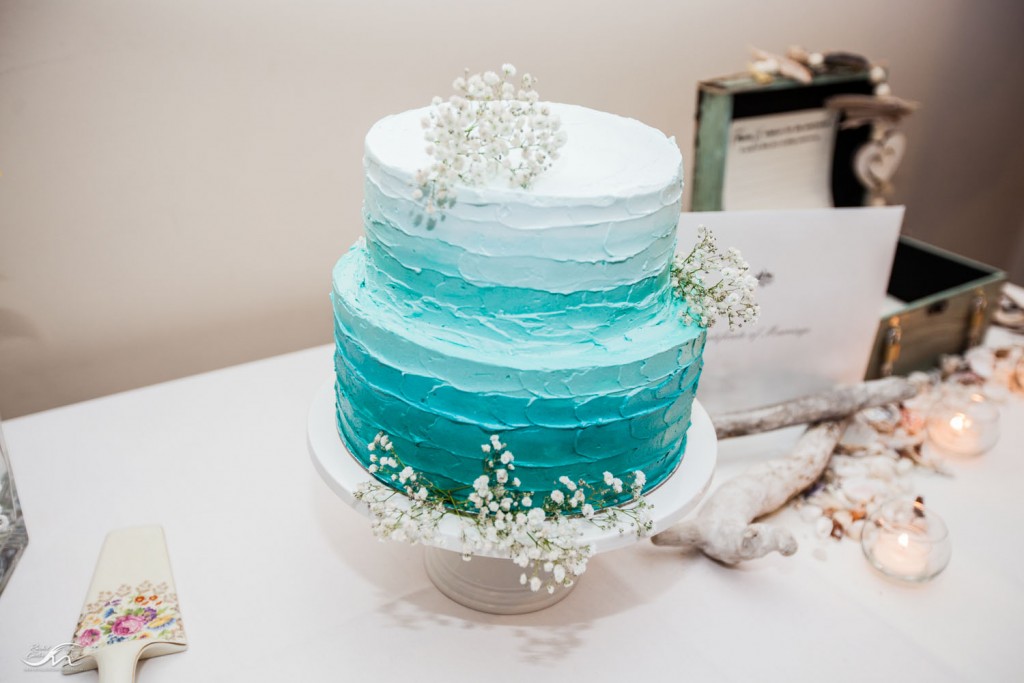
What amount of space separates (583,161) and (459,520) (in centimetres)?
40

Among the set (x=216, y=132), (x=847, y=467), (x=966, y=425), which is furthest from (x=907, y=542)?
(x=216, y=132)

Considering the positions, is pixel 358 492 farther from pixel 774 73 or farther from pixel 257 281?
pixel 774 73

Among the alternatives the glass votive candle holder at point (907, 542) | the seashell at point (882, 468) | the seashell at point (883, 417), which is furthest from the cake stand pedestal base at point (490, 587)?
the seashell at point (883, 417)

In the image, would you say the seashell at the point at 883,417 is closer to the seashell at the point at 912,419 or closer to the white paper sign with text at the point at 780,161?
the seashell at the point at 912,419

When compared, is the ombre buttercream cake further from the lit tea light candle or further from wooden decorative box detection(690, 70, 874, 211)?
wooden decorative box detection(690, 70, 874, 211)

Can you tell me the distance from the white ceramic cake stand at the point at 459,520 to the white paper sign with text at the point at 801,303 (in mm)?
285

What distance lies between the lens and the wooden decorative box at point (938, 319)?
1.56 meters

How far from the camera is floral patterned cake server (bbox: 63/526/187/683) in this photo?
0.94 meters

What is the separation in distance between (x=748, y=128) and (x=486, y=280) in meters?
1.02

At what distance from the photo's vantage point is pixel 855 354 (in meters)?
1.48

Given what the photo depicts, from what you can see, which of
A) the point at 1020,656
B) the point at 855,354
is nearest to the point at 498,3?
the point at 855,354

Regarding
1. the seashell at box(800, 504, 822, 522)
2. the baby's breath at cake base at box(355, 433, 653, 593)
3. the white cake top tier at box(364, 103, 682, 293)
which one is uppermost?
the white cake top tier at box(364, 103, 682, 293)

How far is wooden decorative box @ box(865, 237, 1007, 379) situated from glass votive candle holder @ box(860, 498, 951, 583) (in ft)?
1.48

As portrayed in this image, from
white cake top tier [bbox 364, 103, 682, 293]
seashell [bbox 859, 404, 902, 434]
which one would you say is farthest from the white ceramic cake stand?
seashell [bbox 859, 404, 902, 434]
